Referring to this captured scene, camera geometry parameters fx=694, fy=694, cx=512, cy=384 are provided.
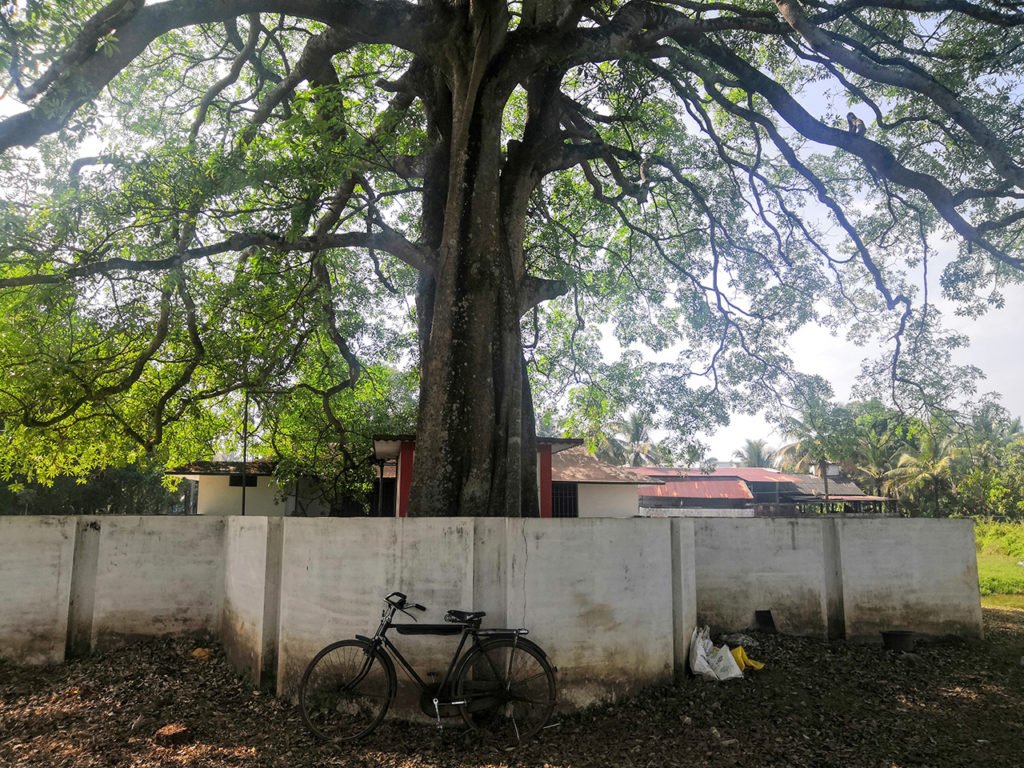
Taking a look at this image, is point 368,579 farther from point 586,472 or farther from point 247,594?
point 586,472

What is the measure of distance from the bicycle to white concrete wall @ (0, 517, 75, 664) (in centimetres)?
387

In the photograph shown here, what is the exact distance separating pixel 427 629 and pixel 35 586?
5099mm

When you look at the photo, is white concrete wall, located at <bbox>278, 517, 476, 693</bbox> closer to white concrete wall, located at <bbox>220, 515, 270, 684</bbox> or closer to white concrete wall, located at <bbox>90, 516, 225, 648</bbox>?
white concrete wall, located at <bbox>220, 515, 270, 684</bbox>

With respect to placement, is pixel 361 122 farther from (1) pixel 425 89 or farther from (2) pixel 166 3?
(2) pixel 166 3

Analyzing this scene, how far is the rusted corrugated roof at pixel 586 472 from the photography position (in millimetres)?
20953

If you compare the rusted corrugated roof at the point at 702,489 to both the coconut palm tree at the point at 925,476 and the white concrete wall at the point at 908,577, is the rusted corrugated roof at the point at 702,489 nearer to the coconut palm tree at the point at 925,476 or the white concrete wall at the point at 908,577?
the coconut palm tree at the point at 925,476

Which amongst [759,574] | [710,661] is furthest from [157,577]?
[759,574]

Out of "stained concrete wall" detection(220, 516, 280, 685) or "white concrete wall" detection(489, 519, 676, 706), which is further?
"stained concrete wall" detection(220, 516, 280, 685)

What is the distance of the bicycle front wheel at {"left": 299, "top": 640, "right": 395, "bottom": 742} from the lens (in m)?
5.21

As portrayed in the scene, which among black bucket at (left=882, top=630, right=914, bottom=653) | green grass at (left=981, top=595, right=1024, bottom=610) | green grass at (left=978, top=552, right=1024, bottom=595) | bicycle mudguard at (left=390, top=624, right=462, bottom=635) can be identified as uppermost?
bicycle mudguard at (left=390, top=624, right=462, bottom=635)

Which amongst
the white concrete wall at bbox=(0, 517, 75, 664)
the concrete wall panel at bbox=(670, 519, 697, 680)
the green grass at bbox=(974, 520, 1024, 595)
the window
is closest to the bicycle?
the concrete wall panel at bbox=(670, 519, 697, 680)

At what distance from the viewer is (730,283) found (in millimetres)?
11211

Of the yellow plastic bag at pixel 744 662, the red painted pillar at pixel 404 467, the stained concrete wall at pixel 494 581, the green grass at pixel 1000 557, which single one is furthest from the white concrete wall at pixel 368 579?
the green grass at pixel 1000 557

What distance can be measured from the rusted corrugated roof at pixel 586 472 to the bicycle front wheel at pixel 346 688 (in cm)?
1525
